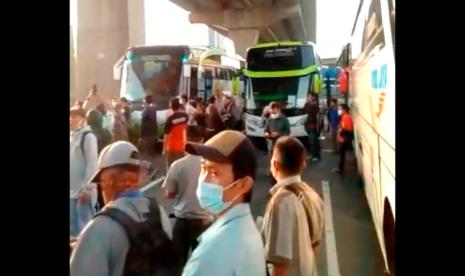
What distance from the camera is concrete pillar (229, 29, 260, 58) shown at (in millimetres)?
2242

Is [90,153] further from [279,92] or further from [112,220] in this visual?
[279,92]

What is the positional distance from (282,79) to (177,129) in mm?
480

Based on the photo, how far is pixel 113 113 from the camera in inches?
83.1

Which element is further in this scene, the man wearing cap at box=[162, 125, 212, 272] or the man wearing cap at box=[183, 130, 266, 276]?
the man wearing cap at box=[162, 125, 212, 272]

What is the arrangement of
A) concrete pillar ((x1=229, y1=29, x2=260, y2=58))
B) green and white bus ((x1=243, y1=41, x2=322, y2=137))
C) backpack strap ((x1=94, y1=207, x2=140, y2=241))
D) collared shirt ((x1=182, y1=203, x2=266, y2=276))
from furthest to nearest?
concrete pillar ((x1=229, y1=29, x2=260, y2=58)) → green and white bus ((x1=243, y1=41, x2=322, y2=137)) → backpack strap ((x1=94, y1=207, x2=140, y2=241)) → collared shirt ((x1=182, y1=203, x2=266, y2=276))

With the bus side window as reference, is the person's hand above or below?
below

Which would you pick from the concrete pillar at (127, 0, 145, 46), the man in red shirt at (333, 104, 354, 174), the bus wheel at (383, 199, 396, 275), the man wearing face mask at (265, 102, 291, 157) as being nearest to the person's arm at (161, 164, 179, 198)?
the man wearing face mask at (265, 102, 291, 157)

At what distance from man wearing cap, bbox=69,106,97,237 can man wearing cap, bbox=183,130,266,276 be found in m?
0.36

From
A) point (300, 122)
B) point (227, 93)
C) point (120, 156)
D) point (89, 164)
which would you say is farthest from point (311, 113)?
point (89, 164)

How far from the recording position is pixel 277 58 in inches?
90.7

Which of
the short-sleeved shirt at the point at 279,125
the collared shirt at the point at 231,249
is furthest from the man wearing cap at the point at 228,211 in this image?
the short-sleeved shirt at the point at 279,125

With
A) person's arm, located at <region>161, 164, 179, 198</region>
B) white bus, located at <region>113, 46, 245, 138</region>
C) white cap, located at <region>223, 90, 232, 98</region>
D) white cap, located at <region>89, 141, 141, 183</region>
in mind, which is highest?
white bus, located at <region>113, 46, 245, 138</region>

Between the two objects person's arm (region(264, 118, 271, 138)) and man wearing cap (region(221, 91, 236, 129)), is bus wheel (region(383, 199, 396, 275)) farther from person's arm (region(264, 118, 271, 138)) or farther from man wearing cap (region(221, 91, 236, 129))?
man wearing cap (region(221, 91, 236, 129))

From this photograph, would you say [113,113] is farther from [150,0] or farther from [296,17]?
[296,17]
